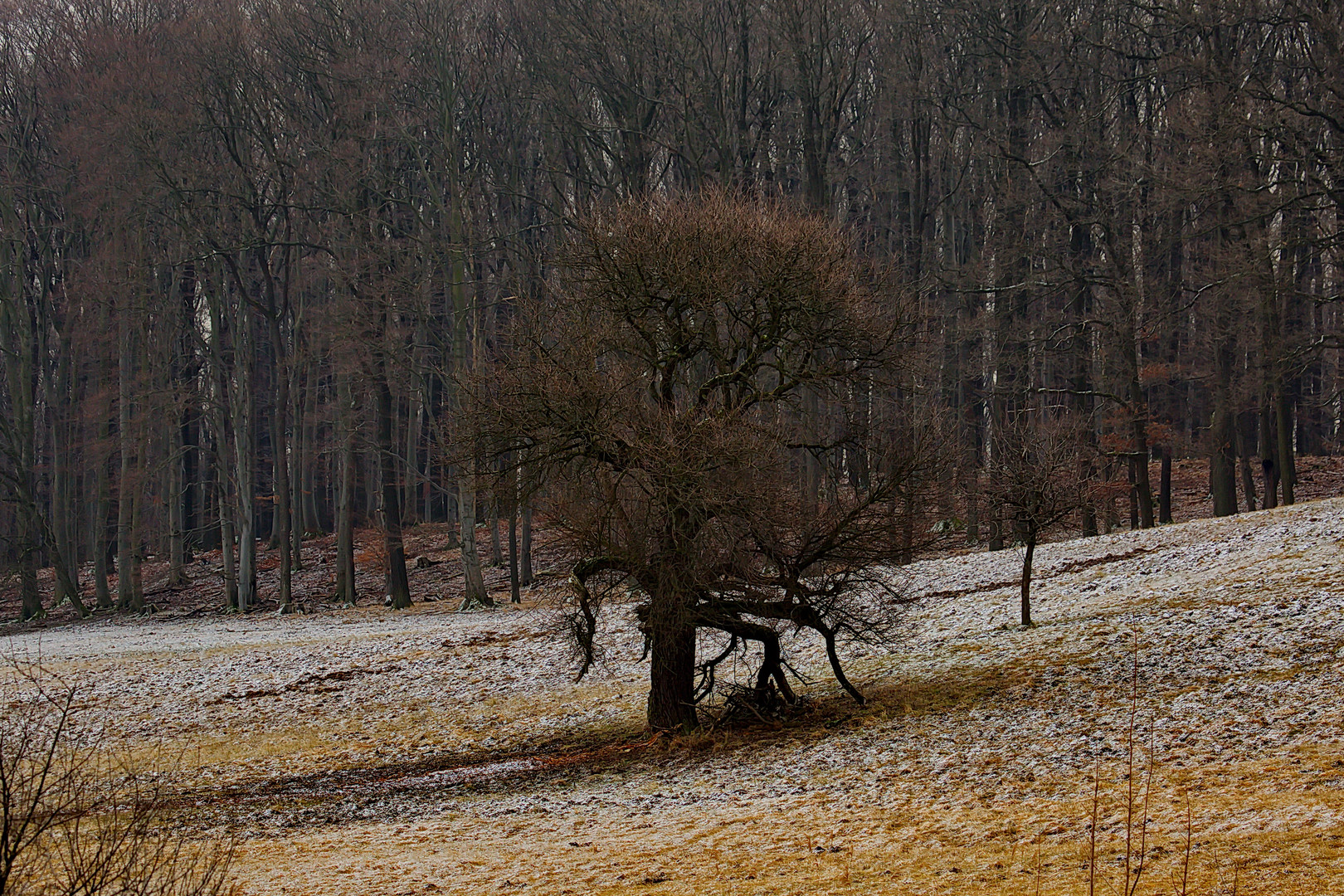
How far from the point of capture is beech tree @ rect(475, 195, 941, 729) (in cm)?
1366

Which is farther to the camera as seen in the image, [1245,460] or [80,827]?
[1245,460]

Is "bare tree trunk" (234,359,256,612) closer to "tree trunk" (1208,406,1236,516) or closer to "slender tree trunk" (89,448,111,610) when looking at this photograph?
"slender tree trunk" (89,448,111,610)

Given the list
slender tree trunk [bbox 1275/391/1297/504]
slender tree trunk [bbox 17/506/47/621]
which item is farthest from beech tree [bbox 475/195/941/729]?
slender tree trunk [bbox 17/506/47/621]

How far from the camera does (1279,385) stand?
25.6 meters

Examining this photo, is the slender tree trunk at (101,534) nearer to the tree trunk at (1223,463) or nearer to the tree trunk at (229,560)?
the tree trunk at (229,560)

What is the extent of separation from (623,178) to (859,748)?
20912mm

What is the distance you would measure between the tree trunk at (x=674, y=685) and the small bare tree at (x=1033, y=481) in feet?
17.2

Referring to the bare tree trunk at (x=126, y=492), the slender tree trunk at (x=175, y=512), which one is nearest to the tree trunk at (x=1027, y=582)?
the bare tree trunk at (x=126, y=492)

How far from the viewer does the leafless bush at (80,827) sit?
562cm

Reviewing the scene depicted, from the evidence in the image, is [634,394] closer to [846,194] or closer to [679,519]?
[679,519]

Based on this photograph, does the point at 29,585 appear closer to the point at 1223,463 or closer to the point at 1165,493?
the point at 1165,493

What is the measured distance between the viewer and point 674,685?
15.3 metres

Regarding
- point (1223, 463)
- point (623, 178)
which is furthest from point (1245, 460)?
point (623, 178)

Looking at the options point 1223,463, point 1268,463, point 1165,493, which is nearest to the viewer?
point 1223,463
